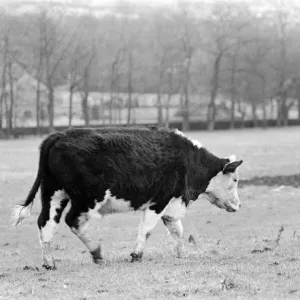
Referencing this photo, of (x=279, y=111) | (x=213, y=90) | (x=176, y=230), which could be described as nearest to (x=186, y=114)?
(x=213, y=90)

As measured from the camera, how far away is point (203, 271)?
9.34m

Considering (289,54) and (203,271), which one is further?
(289,54)

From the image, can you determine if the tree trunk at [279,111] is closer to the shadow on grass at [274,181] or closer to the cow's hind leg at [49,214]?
the shadow on grass at [274,181]

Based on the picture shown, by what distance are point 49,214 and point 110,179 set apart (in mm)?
1121

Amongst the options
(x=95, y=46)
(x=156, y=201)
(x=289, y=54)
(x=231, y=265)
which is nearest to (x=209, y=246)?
(x=156, y=201)

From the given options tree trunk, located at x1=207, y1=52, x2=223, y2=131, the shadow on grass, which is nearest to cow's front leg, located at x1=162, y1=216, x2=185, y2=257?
the shadow on grass

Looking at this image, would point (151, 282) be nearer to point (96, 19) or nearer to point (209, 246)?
point (209, 246)

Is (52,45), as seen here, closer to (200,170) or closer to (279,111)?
(279,111)

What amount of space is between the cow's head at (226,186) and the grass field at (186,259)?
92cm

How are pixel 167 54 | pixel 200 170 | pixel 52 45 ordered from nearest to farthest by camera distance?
pixel 200 170 < pixel 52 45 < pixel 167 54

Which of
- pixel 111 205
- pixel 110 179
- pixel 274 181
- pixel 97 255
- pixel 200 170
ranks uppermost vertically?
pixel 110 179

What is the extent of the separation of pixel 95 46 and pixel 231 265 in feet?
258

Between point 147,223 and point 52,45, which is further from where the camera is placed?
point 52,45

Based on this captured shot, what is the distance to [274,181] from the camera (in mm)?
25828
